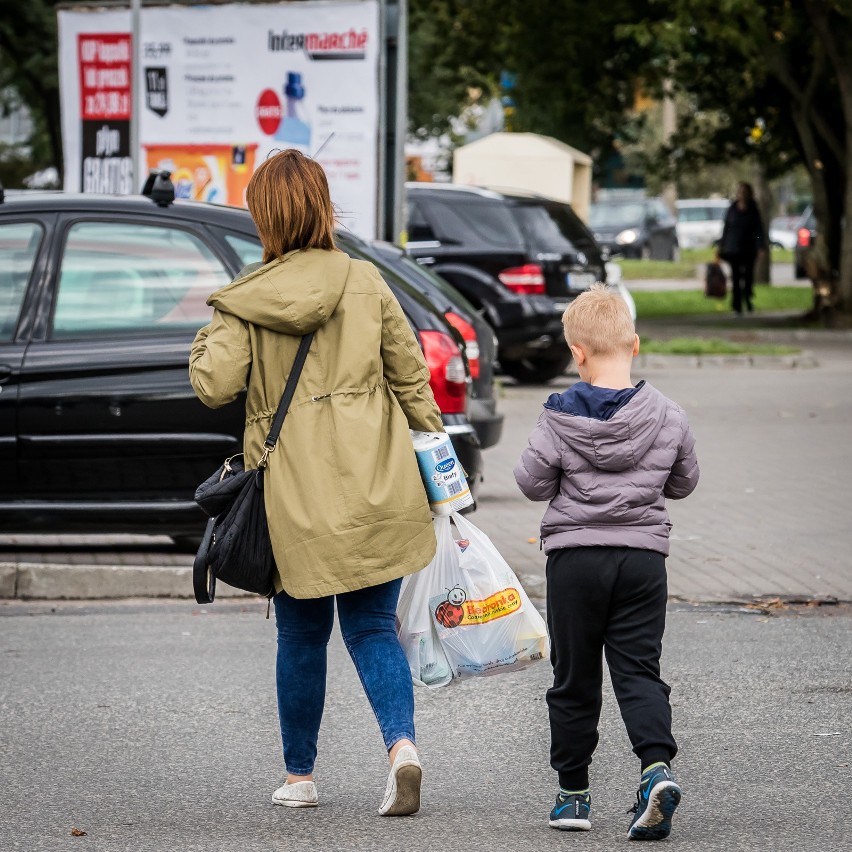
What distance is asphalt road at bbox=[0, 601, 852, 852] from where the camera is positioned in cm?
425

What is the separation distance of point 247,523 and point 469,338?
4102 millimetres

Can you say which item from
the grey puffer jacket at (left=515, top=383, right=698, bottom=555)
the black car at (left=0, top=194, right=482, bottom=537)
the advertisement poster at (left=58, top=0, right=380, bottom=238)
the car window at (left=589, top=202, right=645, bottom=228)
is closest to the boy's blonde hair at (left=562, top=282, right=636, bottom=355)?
the grey puffer jacket at (left=515, top=383, right=698, bottom=555)

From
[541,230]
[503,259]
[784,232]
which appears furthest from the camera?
[784,232]

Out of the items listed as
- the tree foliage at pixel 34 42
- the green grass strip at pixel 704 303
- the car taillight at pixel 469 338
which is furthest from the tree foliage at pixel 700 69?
the car taillight at pixel 469 338

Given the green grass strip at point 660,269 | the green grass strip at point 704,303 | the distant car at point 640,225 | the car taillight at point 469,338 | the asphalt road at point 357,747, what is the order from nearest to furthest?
the asphalt road at point 357,747 < the car taillight at point 469,338 < the green grass strip at point 704,303 < the green grass strip at point 660,269 < the distant car at point 640,225

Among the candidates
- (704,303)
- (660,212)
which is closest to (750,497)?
(704,303)

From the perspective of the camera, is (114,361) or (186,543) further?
(186,543)

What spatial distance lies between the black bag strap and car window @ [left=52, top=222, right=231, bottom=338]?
3111 mm

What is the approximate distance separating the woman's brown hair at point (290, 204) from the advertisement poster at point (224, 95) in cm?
876

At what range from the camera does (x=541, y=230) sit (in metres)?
16.2

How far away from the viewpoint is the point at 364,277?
14.2 feet

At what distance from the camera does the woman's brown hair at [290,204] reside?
4.22 meters

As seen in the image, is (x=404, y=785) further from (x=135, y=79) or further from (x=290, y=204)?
(x=135, y=79)

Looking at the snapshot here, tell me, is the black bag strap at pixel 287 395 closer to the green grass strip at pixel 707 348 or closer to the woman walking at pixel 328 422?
the woman walking at pixel 328 422
